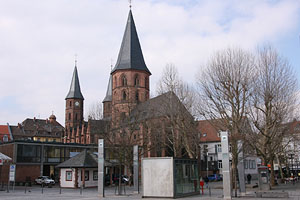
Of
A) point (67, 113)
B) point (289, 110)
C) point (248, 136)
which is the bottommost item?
point (248, 136)

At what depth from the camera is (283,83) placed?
30.8 metres

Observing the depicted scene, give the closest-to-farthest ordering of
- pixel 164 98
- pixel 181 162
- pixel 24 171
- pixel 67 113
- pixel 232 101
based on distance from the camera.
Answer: pixel 181 162 < pixel 232 101 < pixel 164 98 < pixel 24 171 < pixel 67 113

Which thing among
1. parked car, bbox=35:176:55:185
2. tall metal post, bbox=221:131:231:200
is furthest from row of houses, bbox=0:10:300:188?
tall metal post, bbox=221:131:231:200

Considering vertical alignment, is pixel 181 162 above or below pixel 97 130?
below

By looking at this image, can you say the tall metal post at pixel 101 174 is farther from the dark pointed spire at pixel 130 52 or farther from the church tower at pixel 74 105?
the church tower at pixel 74 105

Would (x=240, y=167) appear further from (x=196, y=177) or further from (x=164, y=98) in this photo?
(x=164, y=98)

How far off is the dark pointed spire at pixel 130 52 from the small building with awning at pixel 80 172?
116ft

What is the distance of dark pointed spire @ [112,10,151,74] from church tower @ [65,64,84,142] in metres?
36.2

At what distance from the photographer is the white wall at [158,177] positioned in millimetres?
22156

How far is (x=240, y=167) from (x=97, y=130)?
913 inches

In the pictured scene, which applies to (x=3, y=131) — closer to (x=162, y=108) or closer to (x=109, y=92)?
(x=109, y=92)

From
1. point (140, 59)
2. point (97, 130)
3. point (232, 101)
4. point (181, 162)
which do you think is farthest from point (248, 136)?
point (140, 59)

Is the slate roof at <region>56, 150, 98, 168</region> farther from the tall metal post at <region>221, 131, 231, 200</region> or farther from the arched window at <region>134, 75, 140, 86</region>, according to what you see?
the arched window at <region>134, 75, 140, 86</region>

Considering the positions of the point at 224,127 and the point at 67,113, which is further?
the point at 67,113
